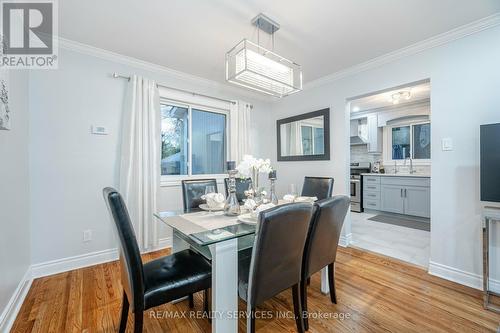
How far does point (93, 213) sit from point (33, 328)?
3.94 feet

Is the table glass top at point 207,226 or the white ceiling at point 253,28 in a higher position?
the white ceiling at point 253,28

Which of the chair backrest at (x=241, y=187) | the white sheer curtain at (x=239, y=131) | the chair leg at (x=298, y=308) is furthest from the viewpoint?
the white sheer curtain at (x=239, y=131)

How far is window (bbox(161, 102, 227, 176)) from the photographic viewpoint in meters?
3.23

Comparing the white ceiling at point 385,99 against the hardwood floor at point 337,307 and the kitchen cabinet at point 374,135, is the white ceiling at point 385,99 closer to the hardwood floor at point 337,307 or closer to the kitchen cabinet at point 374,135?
the kitchen cabinet at point 374,135

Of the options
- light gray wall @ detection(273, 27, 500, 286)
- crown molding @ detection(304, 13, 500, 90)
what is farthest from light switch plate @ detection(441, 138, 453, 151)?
crown molding @ detection(304, 13, 500, 90)

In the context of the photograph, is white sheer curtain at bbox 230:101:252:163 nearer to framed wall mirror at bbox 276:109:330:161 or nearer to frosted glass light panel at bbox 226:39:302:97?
framed wall mirror at bbox 276:109:330:161

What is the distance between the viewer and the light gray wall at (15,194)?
158 centimetres

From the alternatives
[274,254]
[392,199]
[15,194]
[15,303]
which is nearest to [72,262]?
[15,303]

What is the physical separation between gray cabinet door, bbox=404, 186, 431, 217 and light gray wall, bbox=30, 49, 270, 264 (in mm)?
5060

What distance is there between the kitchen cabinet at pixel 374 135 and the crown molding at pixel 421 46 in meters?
2.63

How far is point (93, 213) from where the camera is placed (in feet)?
8.36

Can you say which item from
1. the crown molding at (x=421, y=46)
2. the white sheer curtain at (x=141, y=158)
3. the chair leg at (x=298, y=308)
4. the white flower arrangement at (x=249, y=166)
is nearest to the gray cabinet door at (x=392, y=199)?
the crown molding at (x=421, y=46)

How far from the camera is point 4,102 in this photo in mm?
1526

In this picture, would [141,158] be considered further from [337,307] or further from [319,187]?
[337,307]
